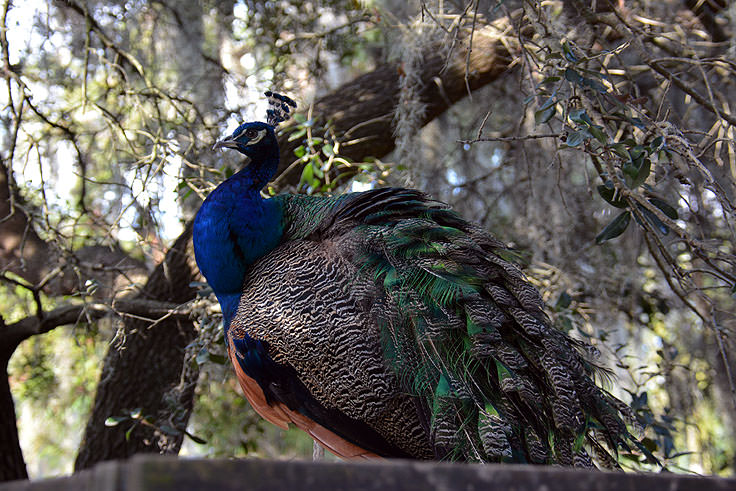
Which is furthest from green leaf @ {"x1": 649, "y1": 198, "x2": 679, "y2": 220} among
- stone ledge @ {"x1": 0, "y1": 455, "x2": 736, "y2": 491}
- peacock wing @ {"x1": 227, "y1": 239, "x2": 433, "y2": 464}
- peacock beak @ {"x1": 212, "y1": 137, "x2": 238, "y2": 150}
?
peacock beak @ {"x1": 212, "y1": 137, "x2": 238, "y2": 150}

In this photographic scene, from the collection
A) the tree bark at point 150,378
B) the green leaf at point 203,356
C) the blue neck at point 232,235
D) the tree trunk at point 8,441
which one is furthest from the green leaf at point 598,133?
the tree trunk at point 8,441

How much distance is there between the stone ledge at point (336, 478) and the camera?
24.4 inches

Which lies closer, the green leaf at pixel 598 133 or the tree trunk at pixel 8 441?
the green leaf at pixel 598 133

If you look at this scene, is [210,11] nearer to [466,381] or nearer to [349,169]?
[349,169]

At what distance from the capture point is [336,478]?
68 centimetres

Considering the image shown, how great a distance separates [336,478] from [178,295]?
3014mm

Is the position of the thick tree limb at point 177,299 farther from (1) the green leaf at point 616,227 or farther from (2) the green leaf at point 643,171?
(2) the green leaf at point 643,171

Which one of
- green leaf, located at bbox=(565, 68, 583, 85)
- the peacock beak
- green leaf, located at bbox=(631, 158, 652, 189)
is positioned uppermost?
the peacock beak

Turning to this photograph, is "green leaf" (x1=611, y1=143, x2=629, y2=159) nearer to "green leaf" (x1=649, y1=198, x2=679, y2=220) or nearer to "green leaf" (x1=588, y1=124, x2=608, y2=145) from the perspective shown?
"green leaf" (x1=588, y1=124, x2=608, y2=145)

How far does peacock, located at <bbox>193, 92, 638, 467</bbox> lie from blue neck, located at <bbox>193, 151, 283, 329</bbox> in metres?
0.01

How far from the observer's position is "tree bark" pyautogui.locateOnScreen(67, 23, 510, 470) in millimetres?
3277

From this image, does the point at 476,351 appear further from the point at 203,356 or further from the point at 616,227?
the point at 203,356

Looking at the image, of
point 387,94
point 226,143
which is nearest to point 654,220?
point 226,143

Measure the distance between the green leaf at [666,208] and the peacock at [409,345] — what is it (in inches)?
19.6
